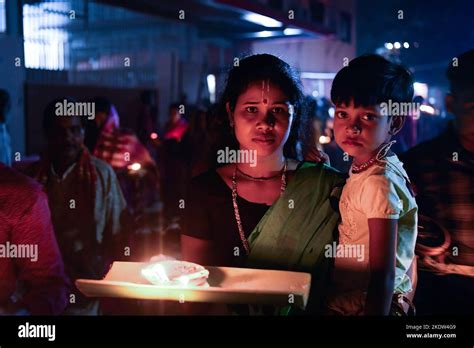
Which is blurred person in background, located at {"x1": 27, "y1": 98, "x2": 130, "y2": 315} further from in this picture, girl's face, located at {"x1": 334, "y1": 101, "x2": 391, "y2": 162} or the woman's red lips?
girl's face, located at {"x1": 334, "y1": 101, "x2": 391, "y2": 162}

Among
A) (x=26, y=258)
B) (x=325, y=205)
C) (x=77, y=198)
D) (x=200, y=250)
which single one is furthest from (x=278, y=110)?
(x=77, y=198)

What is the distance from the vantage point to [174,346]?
1.79 meters

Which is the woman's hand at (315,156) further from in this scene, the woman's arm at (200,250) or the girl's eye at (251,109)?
the woman's arm at (200,250)

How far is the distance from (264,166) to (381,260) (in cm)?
46

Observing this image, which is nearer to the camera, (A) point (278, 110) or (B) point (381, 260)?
(B) point (381, 260)

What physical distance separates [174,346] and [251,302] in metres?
0.46

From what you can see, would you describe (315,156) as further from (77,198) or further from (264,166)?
(77,198)

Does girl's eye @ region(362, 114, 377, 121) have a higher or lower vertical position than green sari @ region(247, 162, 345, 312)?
higher

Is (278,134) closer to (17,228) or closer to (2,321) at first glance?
(17,228)

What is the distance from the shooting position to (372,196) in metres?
1.35

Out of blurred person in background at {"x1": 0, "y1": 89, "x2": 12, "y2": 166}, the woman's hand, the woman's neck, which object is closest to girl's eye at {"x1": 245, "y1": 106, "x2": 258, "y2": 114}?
the woman's neck

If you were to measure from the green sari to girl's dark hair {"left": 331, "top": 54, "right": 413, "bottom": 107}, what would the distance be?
0.26 metres

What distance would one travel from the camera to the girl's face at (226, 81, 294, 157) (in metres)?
1.54

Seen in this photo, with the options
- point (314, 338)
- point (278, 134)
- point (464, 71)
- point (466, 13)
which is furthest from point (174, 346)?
point (466, 13)
